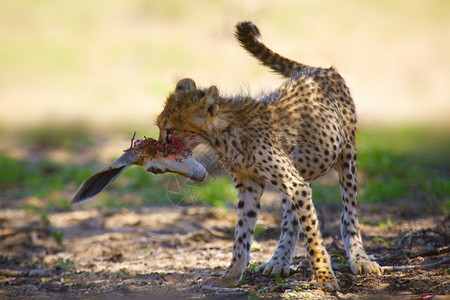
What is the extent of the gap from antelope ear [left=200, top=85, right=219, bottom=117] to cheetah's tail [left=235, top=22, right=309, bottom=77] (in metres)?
1.12

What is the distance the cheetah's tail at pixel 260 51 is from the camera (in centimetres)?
533

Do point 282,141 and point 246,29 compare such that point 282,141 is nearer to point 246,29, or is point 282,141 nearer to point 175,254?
point 246,29

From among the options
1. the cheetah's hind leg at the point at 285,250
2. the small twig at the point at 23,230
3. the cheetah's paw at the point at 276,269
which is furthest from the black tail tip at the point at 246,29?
the small twig at the point at 23,230

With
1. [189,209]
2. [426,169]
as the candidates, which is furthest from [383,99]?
[189,209]

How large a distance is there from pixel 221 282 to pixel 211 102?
4.44 feet

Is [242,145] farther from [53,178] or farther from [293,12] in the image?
[293,12]

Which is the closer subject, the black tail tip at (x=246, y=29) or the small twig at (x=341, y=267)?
the small twig at (x=341, y=267)

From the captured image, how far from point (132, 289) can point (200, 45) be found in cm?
1250

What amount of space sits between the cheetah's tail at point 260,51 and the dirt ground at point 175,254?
1.66m

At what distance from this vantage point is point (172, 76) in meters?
10.3

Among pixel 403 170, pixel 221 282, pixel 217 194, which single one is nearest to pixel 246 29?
pixel 221 282

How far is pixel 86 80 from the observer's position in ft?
50.0

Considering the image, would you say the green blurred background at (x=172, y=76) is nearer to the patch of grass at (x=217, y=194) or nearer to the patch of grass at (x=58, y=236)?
the patch of grass at (x=217, y=194)

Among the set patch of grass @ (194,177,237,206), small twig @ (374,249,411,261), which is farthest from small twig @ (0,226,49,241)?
→ small twig @ (374,249,411,261)
